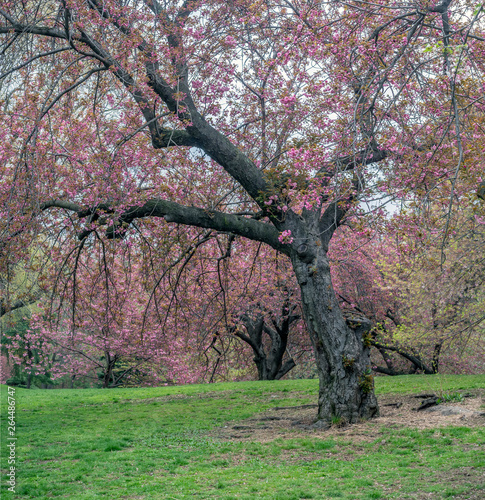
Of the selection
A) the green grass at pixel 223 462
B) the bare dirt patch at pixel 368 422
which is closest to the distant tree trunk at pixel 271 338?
the green grass at pixel 223 462

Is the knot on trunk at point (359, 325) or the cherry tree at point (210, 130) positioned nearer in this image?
the cherry tree at point (210, 130)

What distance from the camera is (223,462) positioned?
21.3ft

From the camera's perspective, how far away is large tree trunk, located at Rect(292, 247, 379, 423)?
7.81 metres

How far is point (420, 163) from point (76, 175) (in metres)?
6.44

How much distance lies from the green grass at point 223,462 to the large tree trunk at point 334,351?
0.57 m

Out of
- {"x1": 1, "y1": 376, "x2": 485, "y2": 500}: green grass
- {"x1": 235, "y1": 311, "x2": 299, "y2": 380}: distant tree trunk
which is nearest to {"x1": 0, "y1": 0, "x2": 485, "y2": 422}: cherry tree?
{"x1": 1, "y1": 376, "x2": 485, "y2": 500}: green grass

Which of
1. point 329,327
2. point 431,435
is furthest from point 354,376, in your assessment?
point 431,435

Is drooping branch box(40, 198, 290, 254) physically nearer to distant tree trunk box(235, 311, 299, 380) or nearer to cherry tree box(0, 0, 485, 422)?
cherry tree box(0, 0, 485, 422)

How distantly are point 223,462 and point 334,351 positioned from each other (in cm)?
257

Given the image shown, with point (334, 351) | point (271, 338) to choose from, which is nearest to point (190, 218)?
point (334, 351)

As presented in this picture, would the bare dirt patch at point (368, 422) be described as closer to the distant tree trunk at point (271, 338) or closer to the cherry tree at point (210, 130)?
the cherry tree at point (210, 130)

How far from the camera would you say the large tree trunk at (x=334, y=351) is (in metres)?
7.81

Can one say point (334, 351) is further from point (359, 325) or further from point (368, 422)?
point (368, 422)

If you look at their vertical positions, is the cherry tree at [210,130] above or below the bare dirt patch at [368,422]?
above
